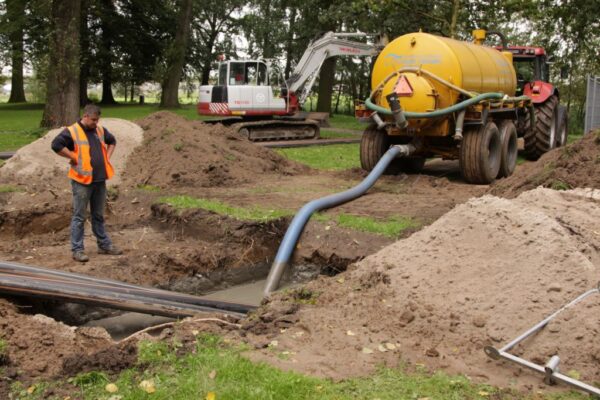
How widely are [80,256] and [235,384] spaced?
157 inches

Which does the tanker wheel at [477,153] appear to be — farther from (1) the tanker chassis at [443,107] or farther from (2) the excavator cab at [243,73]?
(2) the excavator cab at [243,73]

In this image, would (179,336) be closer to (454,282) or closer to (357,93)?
(454,282)

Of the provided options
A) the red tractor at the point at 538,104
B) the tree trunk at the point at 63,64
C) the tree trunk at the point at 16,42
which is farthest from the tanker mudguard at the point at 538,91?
the tree trunk at the point at 16,42

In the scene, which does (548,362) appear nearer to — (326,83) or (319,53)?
(319,53)

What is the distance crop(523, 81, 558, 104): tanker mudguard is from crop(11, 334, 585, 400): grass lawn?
13.1m

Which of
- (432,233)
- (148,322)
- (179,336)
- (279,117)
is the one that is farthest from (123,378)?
(279,117)

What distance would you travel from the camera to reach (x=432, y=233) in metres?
6.59

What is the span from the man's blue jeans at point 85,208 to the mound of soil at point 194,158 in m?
3.56

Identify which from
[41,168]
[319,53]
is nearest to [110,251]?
[41,168]

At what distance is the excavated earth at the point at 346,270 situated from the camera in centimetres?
471

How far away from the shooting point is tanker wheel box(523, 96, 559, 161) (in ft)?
51.2

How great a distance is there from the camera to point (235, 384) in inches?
159

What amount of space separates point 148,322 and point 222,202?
3694 millimetres

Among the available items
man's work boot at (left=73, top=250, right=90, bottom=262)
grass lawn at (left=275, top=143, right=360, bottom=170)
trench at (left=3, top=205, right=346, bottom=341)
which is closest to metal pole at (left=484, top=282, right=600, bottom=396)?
trench at (left=3, top=205, right=346, bottom=341)
